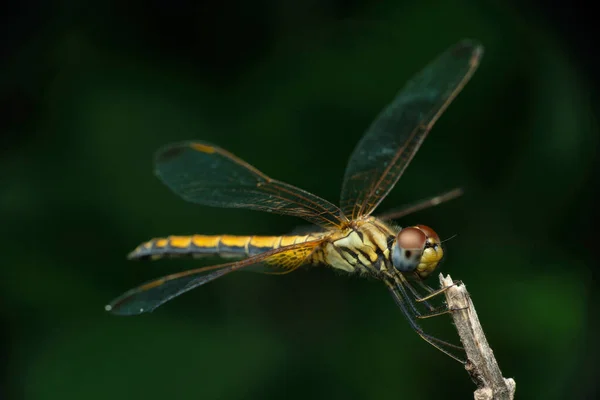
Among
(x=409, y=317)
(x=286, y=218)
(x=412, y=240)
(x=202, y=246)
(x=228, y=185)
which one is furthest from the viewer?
(x=286, y=218)

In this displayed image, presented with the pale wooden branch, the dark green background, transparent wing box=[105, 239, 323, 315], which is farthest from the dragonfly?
the dark green background

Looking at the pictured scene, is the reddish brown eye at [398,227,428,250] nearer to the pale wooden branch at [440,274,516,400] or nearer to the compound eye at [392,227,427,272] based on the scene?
the compound eye at [392,227,427,272]

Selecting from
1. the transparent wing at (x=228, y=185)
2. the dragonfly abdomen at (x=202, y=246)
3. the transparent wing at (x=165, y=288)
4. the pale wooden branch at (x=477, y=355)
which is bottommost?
the pale wooden branch at (x=477, y=355)

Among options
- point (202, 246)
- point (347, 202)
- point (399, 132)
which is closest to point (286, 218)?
point (202, 246)

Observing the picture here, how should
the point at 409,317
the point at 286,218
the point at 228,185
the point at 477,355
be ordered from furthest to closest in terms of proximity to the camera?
the point at 286,218, the point at 228,185, the point at 409,317, the point at 477,355

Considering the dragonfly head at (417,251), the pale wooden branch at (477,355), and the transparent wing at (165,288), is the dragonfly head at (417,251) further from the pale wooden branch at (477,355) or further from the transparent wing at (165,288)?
the transparent wing at (165,288)

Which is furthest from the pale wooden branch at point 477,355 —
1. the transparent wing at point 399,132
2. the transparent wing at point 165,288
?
the transparent wing at point 165,288

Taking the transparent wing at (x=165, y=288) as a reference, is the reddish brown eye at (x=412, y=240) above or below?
below

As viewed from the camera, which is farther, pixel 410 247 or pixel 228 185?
pixel 228 185

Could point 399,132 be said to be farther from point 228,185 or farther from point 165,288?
point 165,288
